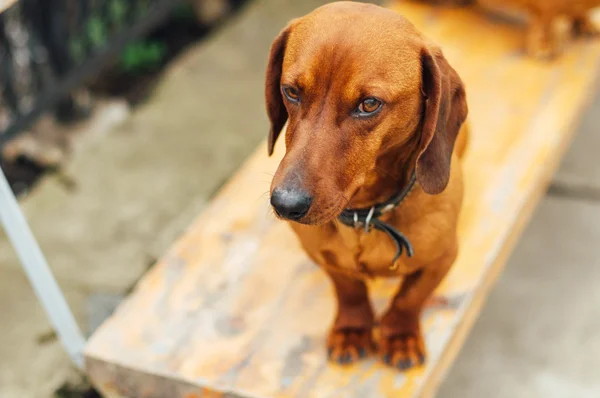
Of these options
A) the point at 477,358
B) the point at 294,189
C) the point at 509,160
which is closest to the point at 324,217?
the point at 294,189

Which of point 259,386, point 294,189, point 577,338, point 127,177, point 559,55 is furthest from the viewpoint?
point 127,177

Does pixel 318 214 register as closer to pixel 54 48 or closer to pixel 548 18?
pixel 548 18

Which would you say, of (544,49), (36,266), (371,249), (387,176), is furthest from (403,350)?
(544,49)

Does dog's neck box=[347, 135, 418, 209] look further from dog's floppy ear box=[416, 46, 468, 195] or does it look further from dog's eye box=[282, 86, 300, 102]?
dog's eye box=[282, 86, 300, 102]

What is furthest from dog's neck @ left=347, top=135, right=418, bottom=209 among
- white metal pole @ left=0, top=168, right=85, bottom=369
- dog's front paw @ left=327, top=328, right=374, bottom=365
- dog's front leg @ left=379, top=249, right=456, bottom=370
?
white metal pole @ left=0, top=168, right=85, bottom=369

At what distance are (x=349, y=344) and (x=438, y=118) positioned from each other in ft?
2.36

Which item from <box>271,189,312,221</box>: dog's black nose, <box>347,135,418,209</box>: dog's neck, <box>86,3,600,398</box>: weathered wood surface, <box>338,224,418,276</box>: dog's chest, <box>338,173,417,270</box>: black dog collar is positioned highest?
<box>271,189,312,221</box>: dog's black nose

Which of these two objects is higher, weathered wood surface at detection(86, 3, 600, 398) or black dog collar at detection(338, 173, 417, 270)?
black dog collar at detection(338, 173, 417, 270)

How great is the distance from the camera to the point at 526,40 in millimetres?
3197

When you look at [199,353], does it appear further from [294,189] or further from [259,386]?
[294,189]

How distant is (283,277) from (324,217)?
83cm

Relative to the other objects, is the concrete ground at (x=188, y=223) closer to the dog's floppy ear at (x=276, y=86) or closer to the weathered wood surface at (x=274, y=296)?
the weathered wood surface at (x=274, y=296)

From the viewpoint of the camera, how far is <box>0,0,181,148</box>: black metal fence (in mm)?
3312

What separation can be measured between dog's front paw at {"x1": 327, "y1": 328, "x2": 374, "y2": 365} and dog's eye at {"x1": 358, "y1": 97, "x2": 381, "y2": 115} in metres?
0.73
